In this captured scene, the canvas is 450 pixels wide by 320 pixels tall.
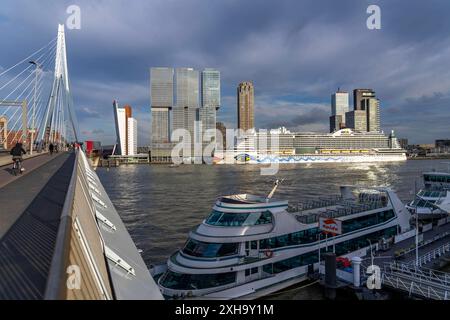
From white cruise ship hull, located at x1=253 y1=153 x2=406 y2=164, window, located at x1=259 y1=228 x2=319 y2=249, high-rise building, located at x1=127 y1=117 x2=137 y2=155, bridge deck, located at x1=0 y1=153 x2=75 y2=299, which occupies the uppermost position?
high-rise building, located at x1=127 y1=117 x2=137 y2=155

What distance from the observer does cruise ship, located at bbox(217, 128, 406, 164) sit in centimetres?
11594

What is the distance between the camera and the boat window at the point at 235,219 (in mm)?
13062

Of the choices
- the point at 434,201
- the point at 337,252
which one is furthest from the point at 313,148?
the point at 337,252

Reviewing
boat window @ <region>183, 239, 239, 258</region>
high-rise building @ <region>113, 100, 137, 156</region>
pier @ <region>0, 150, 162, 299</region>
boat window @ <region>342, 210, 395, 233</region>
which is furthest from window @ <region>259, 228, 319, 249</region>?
high-rise building @ <region>113, 100, 137, 156</region>

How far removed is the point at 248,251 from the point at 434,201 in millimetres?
17252

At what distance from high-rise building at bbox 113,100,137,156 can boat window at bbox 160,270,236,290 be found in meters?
149

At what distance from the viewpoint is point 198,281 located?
11.8 metres

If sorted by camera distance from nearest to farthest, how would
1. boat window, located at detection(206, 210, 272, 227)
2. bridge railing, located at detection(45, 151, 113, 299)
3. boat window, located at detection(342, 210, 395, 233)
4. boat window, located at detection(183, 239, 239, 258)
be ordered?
bridge railing, located at detection(45, 151, 113, 299), boat window, located at detection(183, 239, 239, 258), boat window, located at detection(206, 210, 272, 227), boat window, located at detection(342, 210, 395, 233)

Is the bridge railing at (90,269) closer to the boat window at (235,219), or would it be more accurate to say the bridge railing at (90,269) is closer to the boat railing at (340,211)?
the boat window at (235,219)

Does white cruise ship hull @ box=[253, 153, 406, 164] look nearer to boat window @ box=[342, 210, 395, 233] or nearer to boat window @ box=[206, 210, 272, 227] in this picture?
boat window @ box=[342, 210, 395, 233]

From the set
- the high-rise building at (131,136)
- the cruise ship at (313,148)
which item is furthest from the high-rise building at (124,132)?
the cruise ship at (313,148)

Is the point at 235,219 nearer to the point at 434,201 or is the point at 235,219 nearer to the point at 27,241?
the point at 27,241
